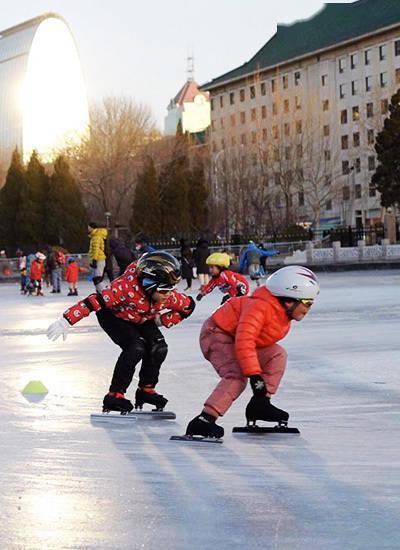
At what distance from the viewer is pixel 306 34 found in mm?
94250

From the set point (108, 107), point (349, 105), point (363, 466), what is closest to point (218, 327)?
point (363, 466)

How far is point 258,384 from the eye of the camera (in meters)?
6.70

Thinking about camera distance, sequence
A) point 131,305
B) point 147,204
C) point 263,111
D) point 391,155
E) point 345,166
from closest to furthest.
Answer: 1. point 131,305
2. point 391,155
3. point 147,204
4. point 345,166
5. point 263,111

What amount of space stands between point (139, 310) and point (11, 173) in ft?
213

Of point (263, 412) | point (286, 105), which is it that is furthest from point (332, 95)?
point (263, 412)

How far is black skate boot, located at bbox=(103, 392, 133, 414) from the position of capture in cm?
785

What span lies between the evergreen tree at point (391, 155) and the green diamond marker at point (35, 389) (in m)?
51.7

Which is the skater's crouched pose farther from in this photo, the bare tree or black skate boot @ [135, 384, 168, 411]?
the bare tree

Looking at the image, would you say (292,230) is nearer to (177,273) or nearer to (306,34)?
(306,34)

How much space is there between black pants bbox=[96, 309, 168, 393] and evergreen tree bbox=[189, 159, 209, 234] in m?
58.7

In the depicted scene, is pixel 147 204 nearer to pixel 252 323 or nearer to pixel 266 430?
pixel 266 430

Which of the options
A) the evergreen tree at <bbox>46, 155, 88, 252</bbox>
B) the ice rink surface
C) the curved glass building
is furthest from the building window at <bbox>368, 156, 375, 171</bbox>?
the ice rink surface

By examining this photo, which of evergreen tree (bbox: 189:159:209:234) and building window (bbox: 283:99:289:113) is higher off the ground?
building window (bbox: 283:99:289:113)

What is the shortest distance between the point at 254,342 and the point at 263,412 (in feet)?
1.67
